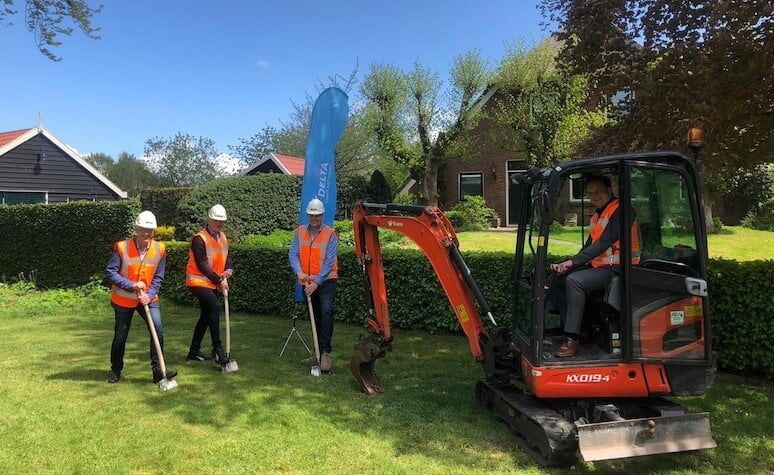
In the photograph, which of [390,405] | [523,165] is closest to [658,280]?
[390,405]

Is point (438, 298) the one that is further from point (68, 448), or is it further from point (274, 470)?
point (68, 448)

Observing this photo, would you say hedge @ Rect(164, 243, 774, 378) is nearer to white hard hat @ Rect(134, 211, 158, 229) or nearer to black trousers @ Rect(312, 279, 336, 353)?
black trousers @ Rect(312, 279, 336, 353)

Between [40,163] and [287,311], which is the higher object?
[40,163]

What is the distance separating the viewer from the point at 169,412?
493 cm

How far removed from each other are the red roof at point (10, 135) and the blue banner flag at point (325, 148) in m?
16.7

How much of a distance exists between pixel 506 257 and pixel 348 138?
25617 mm

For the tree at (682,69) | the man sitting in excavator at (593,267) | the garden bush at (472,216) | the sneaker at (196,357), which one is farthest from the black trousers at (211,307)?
the garden bush at (472,216)

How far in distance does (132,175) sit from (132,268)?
194 ft

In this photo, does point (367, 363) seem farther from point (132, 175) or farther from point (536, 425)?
point (132, 175)

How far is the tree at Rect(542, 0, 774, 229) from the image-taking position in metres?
5.18

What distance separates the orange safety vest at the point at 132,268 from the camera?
221 inches

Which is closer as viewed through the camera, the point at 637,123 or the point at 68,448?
the point at 68,448

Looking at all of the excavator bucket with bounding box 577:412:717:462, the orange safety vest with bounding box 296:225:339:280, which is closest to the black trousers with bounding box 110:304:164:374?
the orange safety vest with bounding box 296:225:339:280

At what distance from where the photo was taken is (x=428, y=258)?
502cm
